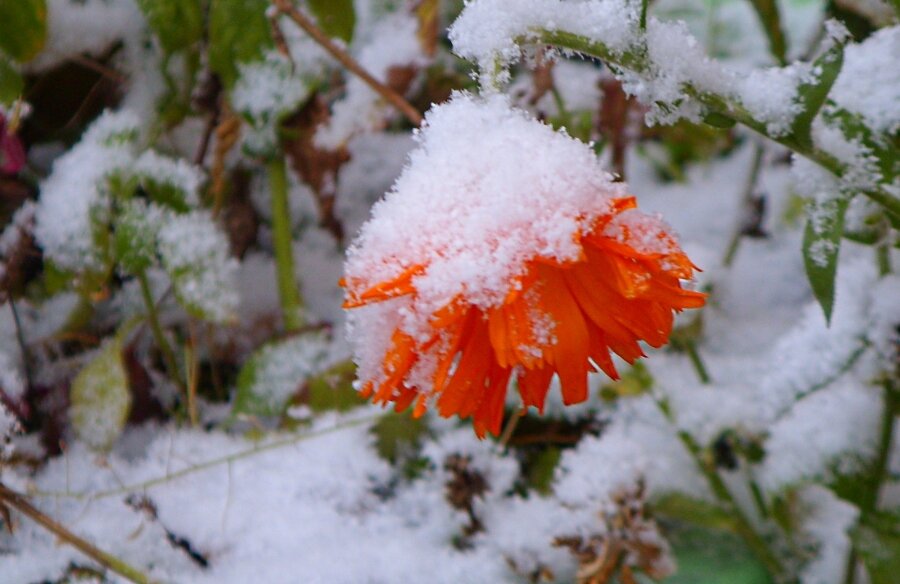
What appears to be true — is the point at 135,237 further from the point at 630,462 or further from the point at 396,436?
the point at 630,462

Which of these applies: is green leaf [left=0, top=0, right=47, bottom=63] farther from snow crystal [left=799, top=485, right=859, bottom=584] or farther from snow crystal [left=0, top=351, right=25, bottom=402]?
snow crystal [left=799, top=485, right=859, bottom=584]

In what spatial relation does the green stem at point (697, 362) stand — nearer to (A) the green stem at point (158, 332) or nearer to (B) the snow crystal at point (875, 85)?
(B) the snow crystal at point (875, 85)

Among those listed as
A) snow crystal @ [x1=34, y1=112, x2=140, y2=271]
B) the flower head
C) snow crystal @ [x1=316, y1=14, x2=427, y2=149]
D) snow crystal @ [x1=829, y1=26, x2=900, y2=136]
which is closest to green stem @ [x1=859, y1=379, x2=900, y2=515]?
snow crystal @ [x1=829, y1=26, x2=900, y2=136]

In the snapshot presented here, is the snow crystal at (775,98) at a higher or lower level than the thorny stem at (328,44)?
higher

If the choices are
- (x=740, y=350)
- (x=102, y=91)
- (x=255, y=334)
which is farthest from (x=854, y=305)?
(x=102, y=91)

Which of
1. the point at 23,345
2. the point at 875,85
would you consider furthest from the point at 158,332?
the point at 875,85

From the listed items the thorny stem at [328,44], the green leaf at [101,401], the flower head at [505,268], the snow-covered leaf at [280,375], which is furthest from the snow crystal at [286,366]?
the flower head at [505,268]
